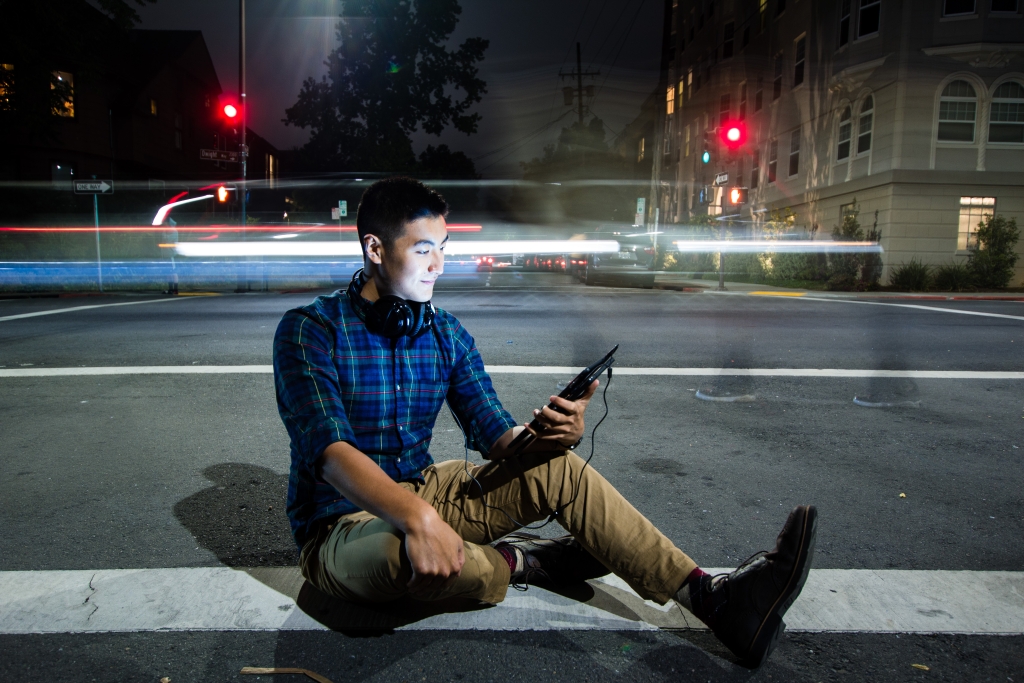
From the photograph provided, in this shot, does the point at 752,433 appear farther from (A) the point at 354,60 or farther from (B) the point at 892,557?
(A) the point at 354,60

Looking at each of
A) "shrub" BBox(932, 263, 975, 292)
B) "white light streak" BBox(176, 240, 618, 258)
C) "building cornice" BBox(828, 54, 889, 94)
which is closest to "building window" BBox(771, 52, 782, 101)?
"building cornice" BBox(828, 54, 889, 94)

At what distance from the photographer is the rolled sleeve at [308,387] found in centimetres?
200

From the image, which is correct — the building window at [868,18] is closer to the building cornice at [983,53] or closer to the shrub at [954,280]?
the building cornice at [983,53]

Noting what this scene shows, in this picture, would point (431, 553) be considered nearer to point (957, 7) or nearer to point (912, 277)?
point (912, 277)

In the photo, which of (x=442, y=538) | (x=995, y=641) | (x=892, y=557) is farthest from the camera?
(x=892, y=557)

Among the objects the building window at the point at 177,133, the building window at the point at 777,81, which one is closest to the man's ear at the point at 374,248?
the building window at the point at 777,81

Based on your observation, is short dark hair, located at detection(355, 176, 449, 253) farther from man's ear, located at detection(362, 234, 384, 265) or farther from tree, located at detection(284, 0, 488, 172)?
tree, located at detection(284, 0, 488, 172)

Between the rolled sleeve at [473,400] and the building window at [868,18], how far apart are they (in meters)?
24.1

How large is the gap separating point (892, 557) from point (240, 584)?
2.54 metres

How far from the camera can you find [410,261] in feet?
7.50

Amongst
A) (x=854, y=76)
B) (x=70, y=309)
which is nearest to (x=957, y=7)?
(x=854, y=76)

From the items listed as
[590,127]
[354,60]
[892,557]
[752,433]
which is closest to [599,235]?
[752,433]

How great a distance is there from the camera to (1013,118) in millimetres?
20625

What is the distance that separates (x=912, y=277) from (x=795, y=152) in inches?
384
